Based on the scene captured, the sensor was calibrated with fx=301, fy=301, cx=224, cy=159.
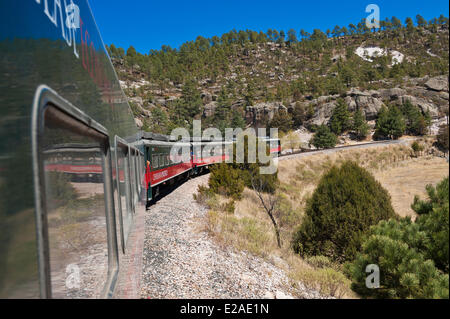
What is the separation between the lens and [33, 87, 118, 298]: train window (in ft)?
3.97

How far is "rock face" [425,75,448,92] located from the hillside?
46814 mm

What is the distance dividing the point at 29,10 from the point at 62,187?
2.68 feet

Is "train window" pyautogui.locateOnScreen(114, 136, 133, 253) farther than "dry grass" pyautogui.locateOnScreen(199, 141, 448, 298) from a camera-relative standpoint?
Yes

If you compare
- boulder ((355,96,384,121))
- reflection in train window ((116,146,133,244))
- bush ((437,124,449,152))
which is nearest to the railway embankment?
reflection in train window ((116,146,133,244))

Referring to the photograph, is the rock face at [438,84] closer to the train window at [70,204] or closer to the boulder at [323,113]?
the train window at [70,204]

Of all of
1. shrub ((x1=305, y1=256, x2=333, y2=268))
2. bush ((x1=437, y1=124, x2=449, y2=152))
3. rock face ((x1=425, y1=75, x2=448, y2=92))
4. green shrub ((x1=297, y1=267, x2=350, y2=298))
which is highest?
rock face ((x1=425, y1=75, x2=448, y2=92))

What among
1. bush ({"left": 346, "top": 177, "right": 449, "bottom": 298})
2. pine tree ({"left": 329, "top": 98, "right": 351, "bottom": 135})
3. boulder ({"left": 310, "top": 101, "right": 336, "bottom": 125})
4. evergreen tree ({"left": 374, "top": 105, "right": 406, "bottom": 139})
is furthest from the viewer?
boulder ({"left": 310, "top": 101, "right": 336, "bottom": 125})

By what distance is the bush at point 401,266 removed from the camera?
156 cm

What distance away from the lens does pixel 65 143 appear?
1631 mm

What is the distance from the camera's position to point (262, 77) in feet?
371

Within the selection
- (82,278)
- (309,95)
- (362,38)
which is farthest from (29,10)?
(362,38)

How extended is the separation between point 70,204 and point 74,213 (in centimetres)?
9

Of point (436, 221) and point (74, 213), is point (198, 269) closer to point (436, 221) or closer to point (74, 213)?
point (74, 213)

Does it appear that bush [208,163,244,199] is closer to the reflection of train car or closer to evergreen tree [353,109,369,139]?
the reflection of train car
